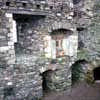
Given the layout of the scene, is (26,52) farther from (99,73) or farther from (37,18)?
(99,73)

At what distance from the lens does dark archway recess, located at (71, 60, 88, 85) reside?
6508 mm

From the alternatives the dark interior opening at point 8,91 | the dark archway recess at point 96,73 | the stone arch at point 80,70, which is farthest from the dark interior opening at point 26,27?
the dark archway recess at point 96,73

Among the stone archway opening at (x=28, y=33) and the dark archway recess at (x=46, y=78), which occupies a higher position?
the stone archway opening at (x=28, y=33)

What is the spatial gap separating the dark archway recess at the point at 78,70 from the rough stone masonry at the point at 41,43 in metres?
0.48

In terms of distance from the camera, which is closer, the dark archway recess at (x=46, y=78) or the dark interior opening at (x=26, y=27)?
the dark interior opening at (x=26, y=27)

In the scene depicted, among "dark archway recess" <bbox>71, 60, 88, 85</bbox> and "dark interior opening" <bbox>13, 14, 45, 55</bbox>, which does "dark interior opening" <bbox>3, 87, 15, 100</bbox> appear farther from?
"dark archway recess" <bbox>71, 60, 88, 85</bbox>

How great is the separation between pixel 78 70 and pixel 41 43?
9.96 feet

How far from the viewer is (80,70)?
21.8 ft

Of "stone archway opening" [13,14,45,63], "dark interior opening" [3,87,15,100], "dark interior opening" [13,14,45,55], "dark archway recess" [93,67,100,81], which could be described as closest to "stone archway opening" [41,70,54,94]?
"stone archway opening" [13,14,45,63]

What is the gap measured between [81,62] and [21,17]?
4.03 meters

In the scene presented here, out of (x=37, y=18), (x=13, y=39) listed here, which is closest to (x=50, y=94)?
(x=13, y=39)

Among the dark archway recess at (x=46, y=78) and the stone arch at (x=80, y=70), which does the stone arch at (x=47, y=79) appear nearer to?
the dark archway recess at (x=46, y=78)

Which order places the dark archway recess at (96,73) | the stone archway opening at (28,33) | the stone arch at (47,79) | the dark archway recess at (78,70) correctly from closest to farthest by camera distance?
the stone archway opening at (28,33) → the stone arch at (47,79) → the dark archway recess at (96,73) → the dark archway recess at (78,70)

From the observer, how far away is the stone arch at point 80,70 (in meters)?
6.39
